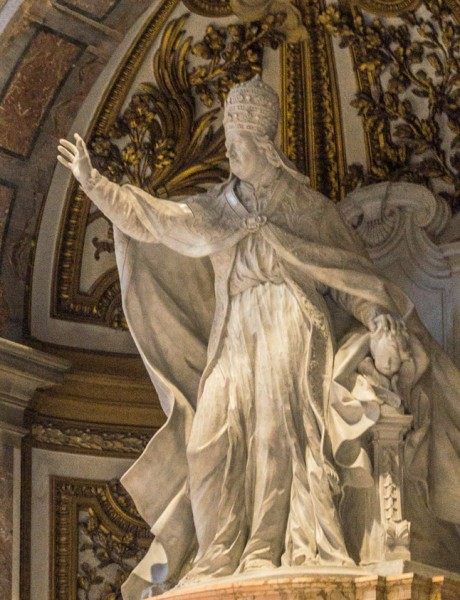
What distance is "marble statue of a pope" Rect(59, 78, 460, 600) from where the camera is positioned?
8477 millimetres

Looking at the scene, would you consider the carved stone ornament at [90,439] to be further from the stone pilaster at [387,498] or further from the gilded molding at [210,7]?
the gilded molding at [210,7]

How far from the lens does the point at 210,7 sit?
9672 mm

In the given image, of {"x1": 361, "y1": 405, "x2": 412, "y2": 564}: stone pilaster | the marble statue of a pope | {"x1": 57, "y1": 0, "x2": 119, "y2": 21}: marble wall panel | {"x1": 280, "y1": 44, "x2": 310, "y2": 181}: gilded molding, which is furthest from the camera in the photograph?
{"x1": 280, "y1": 44, "x2": 310, "y2": 181}: gilded molding

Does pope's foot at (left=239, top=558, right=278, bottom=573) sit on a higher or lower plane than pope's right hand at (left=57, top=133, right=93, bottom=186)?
lower

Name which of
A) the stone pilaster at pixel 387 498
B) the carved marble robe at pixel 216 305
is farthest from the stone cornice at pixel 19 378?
the stone pilaster at pixel 387 498

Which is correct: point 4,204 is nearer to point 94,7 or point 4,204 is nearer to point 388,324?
point 94,7

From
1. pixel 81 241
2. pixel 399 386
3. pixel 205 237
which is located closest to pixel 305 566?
pixel 399 386

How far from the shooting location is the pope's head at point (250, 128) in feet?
29.1

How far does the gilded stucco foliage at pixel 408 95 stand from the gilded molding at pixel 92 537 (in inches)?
72.0

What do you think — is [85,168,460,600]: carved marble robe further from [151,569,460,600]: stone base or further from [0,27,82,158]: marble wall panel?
[0,27,82,158]: marble wall panel

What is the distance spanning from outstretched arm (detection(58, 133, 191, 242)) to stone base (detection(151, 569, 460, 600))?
1551mm

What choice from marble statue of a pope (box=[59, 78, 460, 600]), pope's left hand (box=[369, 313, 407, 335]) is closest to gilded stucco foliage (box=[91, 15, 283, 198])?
marble statue of a pope (box=[59, 78, 460, 600])

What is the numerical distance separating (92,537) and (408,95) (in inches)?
96.5

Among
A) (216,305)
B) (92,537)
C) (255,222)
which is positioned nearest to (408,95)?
(255,222)
